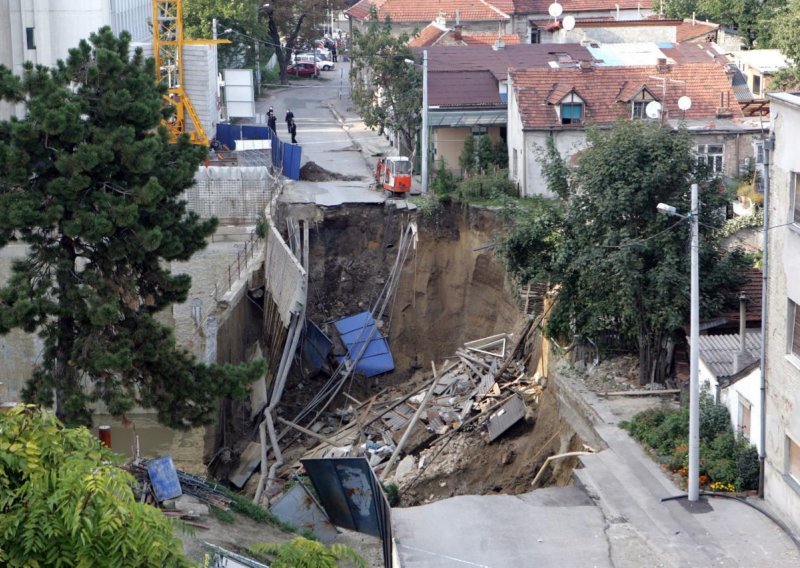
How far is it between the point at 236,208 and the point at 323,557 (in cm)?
2631

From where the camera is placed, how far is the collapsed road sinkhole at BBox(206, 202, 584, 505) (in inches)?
1006

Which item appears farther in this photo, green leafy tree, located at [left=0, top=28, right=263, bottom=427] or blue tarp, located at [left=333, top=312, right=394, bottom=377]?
blue tarp, located at [left=333, top=312, right=394, bottom=377]

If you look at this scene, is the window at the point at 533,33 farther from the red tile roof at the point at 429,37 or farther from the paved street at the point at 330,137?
the paved street at the point at 330,137

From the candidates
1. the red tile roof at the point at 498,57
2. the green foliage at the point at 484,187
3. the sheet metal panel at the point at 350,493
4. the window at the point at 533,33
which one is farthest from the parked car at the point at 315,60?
the sheet metal panel at the point at 350,493

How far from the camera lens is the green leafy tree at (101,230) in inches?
785

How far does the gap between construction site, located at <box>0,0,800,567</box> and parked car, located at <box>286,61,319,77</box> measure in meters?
21.7

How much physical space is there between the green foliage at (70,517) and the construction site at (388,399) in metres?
4.83

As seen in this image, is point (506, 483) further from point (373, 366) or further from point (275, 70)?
point (275, 70)

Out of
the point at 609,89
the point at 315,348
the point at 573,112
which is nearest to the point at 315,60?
the point at 609,89

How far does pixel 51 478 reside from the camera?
7.84 meters

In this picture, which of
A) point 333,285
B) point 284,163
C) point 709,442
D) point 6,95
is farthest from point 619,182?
point 284,163

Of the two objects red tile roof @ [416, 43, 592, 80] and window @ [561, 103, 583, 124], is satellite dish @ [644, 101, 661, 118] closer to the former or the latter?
window @ [561, 103, 583, 124]

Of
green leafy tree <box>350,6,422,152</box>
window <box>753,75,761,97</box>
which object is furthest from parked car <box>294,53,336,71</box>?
window <box>753,75,761,97</box>

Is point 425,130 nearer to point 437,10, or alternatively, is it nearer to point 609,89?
point 609,89
